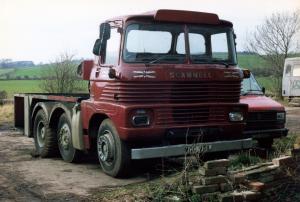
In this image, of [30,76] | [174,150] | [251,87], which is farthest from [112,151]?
[30,76]

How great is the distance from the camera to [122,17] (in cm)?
835

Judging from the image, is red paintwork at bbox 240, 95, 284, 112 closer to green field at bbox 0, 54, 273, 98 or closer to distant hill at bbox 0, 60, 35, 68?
green field at bbox 0, 54, 273, 98

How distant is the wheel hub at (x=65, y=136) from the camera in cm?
1010

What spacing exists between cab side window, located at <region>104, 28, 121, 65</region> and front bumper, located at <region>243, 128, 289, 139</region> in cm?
339

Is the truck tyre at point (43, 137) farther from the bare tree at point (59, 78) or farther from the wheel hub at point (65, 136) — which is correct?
the bare tree at point (59, 78)

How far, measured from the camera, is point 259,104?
11062 millimetres

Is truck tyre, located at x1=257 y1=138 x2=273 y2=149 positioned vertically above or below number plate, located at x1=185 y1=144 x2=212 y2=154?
below

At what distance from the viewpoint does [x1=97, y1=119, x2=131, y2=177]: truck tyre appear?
813 cm

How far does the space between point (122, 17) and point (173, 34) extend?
0.90 meters

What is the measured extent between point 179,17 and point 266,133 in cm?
354

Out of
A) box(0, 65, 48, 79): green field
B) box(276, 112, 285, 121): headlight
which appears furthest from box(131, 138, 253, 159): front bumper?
box(0, 65, 48, 79): green field

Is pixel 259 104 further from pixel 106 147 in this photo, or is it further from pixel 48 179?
pixel 48 179

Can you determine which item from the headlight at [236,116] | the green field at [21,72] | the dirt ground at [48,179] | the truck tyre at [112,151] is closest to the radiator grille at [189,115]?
the headlight at [236,116]

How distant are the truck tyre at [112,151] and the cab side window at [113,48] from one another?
98 cm
